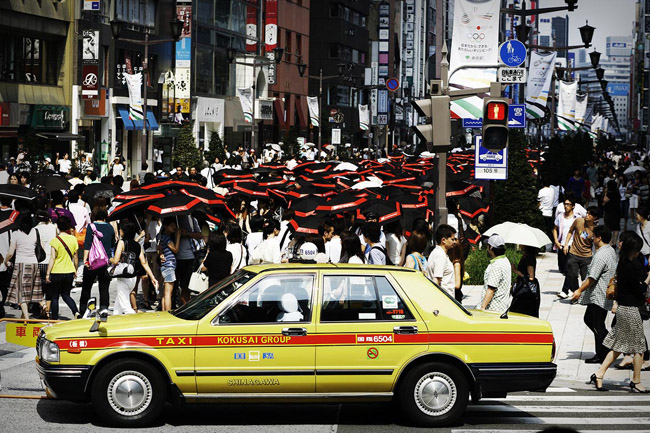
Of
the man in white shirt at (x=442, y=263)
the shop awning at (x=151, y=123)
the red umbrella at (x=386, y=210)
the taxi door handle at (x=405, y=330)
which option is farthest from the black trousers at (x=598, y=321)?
the shop awning at (x=151, y=123)

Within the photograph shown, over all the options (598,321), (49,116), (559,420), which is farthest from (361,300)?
(49,116)

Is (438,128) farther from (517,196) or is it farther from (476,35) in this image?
(476,35)

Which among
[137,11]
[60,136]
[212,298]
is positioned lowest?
[212,298]

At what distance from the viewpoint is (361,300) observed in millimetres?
9773

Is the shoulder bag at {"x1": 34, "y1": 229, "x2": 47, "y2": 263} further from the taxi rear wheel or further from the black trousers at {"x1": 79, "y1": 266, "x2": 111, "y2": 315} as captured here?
the taxi rear wheel

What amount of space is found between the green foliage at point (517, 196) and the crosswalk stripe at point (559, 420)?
16729 millimetres

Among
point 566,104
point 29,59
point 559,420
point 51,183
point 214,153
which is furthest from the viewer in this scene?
point 566,104

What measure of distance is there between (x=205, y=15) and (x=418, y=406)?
66.9m

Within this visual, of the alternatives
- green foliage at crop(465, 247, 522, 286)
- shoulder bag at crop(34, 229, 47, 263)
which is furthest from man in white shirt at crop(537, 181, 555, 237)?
shoulder bag at crop(34, 229, 47, 263)

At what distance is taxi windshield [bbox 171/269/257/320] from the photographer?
966 centimetres

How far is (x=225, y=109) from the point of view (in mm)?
78750

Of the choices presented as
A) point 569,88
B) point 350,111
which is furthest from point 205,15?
point 350,111

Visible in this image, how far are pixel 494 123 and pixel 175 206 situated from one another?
190 inches

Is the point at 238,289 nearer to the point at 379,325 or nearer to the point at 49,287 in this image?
the point at 379,325
